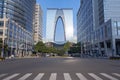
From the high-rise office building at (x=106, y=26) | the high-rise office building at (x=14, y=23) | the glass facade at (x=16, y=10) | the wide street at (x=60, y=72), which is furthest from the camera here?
the glass facade at (x=16, y=10)

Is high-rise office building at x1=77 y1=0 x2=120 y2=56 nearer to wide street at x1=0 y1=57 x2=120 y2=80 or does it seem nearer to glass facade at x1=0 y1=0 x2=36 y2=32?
glass facade at x1=0 y1=0 x2=36 y2=32

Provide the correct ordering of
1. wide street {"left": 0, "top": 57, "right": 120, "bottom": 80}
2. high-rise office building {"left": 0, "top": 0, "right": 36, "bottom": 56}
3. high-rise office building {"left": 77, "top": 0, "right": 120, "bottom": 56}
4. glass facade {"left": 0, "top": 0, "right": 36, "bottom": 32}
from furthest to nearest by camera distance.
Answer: glass facade {"left": 0, "top": 0, "right": 36, "bottom": 32}
high-rise office building {"left": 0, "top": 0, "right": 36, "bottom": 56}
high-rise office building {"left": 77, "top": 0, "right": 120, "bottom": 56}
wide street {"left": 0, "top": 57, "right": 120, "bottom": 80}

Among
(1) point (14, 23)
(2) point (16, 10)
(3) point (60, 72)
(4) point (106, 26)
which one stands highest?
(2) point (16, 10)

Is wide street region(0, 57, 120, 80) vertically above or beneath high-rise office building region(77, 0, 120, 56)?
beneath

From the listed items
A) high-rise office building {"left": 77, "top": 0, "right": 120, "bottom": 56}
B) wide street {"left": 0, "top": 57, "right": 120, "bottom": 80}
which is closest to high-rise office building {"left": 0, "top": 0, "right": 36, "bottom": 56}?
high-rise office building {"left": 77, "top": 0, "right": 120, "bottom": 56}

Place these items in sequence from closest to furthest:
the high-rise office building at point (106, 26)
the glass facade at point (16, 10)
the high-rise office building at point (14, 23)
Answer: the high-rise office building at point (106, 26) → the high-rise office building at point (14, 23) → the glass facade at point (16, 10)

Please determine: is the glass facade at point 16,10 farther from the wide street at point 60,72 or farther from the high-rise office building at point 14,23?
the wide street at point 60,72

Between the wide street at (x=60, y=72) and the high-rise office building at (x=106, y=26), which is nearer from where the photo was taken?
the wide street at (x=60, y=72)

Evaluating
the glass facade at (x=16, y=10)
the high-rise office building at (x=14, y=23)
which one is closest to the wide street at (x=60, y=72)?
the high-rise office building at (x=14, y=23)

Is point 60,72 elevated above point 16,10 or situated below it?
below

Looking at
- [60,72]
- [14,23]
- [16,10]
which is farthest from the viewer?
[16,10]

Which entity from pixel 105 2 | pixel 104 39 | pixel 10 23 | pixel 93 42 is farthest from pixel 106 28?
pixel 10 23

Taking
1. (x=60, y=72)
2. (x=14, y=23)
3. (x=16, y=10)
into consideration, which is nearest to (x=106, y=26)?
(x=14, y=23)

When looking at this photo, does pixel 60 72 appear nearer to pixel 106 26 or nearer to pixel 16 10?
pixel 106 26
